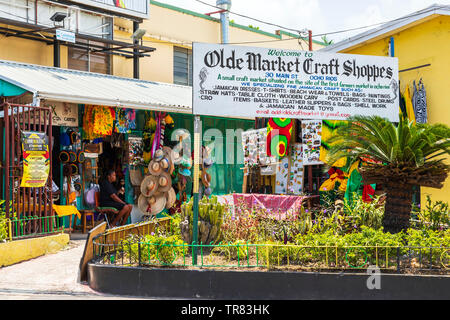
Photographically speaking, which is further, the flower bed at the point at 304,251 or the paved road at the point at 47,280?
the paved road at the point at 47,280

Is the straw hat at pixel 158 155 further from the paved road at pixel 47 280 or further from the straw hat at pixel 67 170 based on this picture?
the paved road at pixel 47 280

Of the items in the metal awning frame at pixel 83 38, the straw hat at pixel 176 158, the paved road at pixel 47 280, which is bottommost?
the paved road at pixel 47 280

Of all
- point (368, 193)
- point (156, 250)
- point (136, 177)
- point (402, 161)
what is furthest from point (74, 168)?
point (402, 161)

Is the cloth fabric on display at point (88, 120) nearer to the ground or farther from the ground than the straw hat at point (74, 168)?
farther from the ground

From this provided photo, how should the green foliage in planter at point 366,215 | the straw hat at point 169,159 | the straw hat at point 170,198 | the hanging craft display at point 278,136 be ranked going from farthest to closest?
the straw hat at point 170,198, the straw hat at point 169,159, the hanging craft display at point 278,136, the green foliage in planter at point 366,215

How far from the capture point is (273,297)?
7.16 meters

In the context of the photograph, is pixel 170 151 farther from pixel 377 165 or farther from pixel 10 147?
pixel 377 165

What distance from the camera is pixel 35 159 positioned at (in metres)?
10.4

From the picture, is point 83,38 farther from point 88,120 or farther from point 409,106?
point 409,106

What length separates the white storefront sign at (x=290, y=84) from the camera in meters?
8.41

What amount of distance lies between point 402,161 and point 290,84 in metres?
2.10

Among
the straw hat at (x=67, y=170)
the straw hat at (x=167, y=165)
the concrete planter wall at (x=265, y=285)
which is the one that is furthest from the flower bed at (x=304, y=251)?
the straw hat at (x=167, y=165)

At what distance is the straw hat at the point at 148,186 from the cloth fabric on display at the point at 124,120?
52.0 inches

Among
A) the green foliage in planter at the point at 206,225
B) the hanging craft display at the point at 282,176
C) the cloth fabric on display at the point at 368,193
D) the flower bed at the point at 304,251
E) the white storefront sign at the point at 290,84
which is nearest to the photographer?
the flower bed at the point at 304,251
